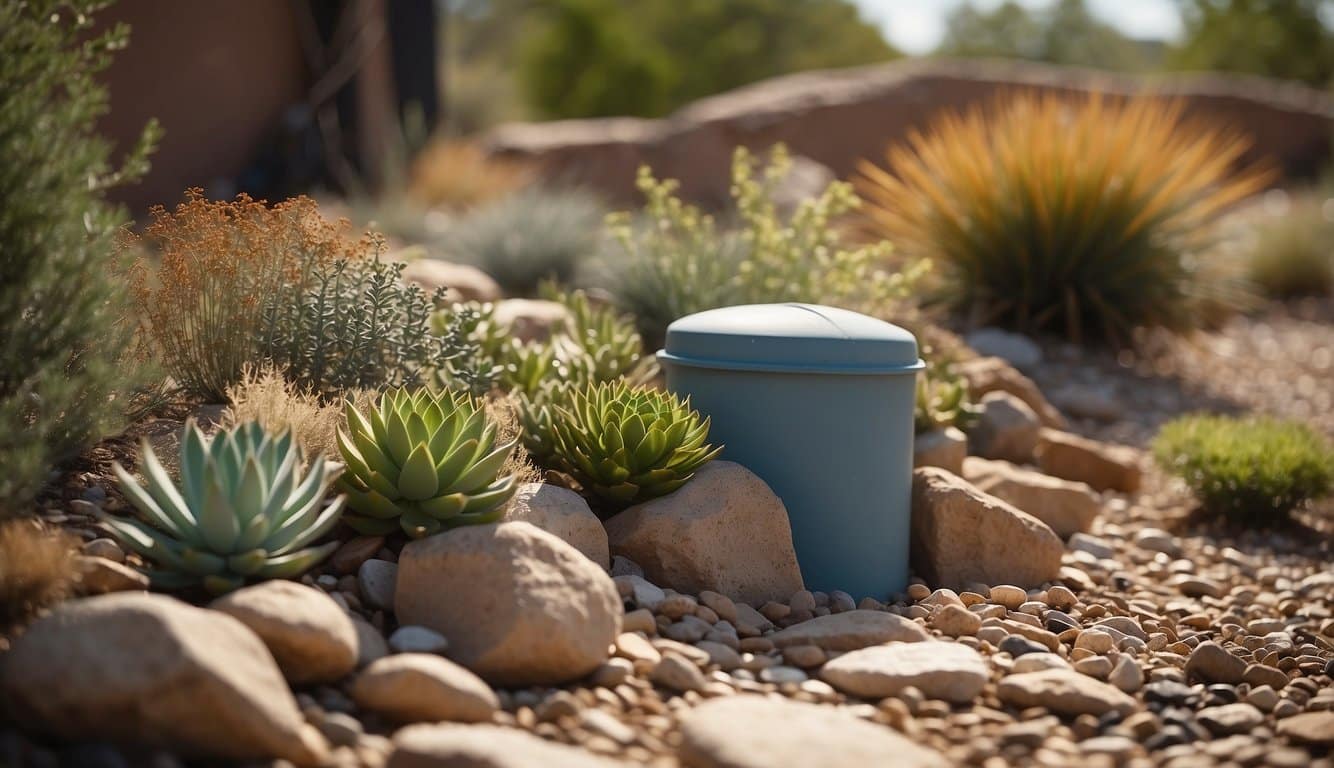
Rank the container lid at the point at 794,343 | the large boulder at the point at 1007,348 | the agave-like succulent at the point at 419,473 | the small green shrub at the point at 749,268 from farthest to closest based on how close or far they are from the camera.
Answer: the large boulder at the point at 1007,348 < the small green shrub at the point at 749,268 < the container lid at the point at 794,343 < the agave-like succulent at the point at 419,473

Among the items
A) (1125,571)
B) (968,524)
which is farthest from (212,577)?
(1125,571)

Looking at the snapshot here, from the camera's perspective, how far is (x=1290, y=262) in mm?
10883

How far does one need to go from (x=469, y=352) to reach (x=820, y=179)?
681 cm

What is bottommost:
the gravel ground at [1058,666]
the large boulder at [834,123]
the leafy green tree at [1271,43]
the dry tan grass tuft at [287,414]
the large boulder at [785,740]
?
the gravel ground at [1058,666]

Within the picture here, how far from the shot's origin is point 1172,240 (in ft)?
25.3

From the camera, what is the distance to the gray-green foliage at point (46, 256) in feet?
9.66

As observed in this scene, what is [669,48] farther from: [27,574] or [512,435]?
[27,574]

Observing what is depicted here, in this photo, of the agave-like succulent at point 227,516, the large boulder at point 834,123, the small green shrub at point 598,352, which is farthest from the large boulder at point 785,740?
the large boulder at point 834,123

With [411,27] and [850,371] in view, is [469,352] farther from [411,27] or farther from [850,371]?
[411,27]

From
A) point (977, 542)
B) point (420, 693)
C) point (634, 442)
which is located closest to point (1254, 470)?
point (977, 542)

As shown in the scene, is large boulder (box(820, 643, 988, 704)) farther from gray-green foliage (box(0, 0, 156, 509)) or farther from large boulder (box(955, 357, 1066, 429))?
large boulder (box(955, 357, 1066, 429))

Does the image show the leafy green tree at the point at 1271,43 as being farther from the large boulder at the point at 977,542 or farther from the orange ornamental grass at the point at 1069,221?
the large boulder at the point at 977,542

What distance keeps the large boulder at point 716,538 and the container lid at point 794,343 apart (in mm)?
354

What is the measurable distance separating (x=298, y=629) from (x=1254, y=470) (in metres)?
4.17
